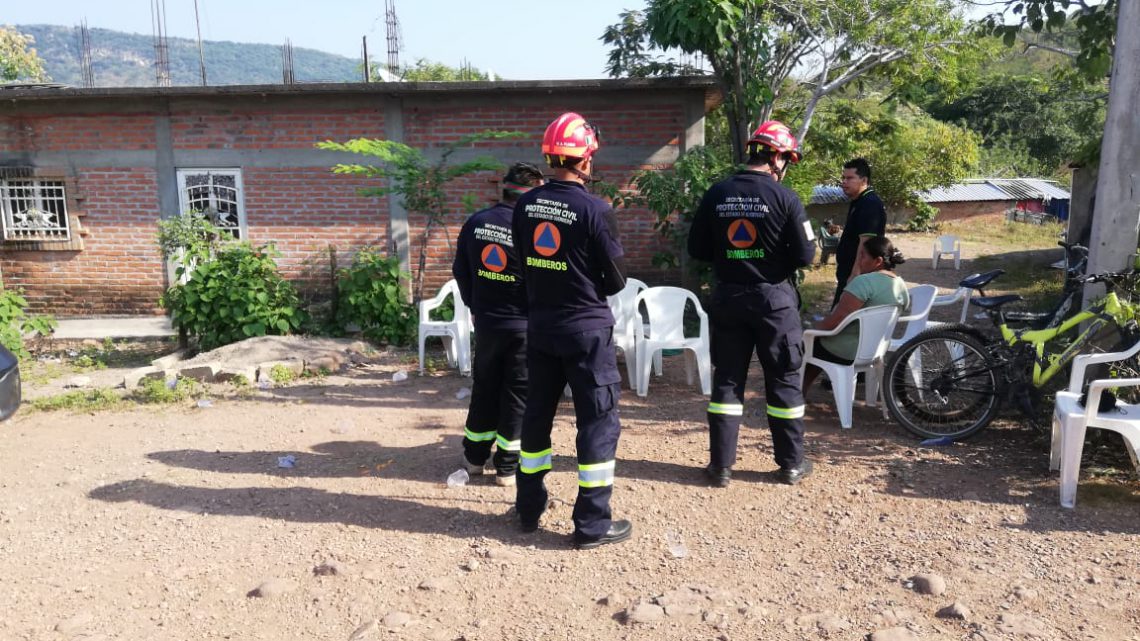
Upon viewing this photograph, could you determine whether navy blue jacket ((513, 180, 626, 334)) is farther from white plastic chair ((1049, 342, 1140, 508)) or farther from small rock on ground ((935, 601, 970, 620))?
white plastic chair ((1049, 342, 1140, 508))

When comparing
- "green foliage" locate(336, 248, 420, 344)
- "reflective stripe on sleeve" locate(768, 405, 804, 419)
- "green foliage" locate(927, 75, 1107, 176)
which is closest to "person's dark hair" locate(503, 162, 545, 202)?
"reflective stripe on sleeve" locate(768, 405, 804, 419)

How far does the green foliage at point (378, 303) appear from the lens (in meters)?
8.98

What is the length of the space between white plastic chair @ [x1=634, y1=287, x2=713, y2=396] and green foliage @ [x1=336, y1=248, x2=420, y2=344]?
3.11 meters

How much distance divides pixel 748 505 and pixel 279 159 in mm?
8237

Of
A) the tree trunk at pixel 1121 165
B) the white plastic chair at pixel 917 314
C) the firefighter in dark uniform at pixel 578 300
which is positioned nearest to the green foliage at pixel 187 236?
the firefighter in dark uniform at pixel 578 300

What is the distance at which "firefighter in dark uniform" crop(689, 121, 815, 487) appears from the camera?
454 centimetres

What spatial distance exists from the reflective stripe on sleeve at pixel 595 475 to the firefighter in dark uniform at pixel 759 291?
95 cm

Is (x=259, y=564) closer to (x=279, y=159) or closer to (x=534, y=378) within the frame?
(x=534, y=378)

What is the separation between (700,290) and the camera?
998cm

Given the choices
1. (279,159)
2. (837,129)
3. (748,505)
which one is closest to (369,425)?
(748,505)

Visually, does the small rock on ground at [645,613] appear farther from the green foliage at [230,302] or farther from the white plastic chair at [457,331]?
the green foliage at [230,302]

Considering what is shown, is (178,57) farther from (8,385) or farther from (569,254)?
(569,254)

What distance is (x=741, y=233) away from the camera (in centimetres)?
459

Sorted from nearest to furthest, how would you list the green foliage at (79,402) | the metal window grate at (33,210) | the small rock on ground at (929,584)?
the small rock on ground at (929,584) → the green foliage at (79,402) → the metal window grate at (33,210)
